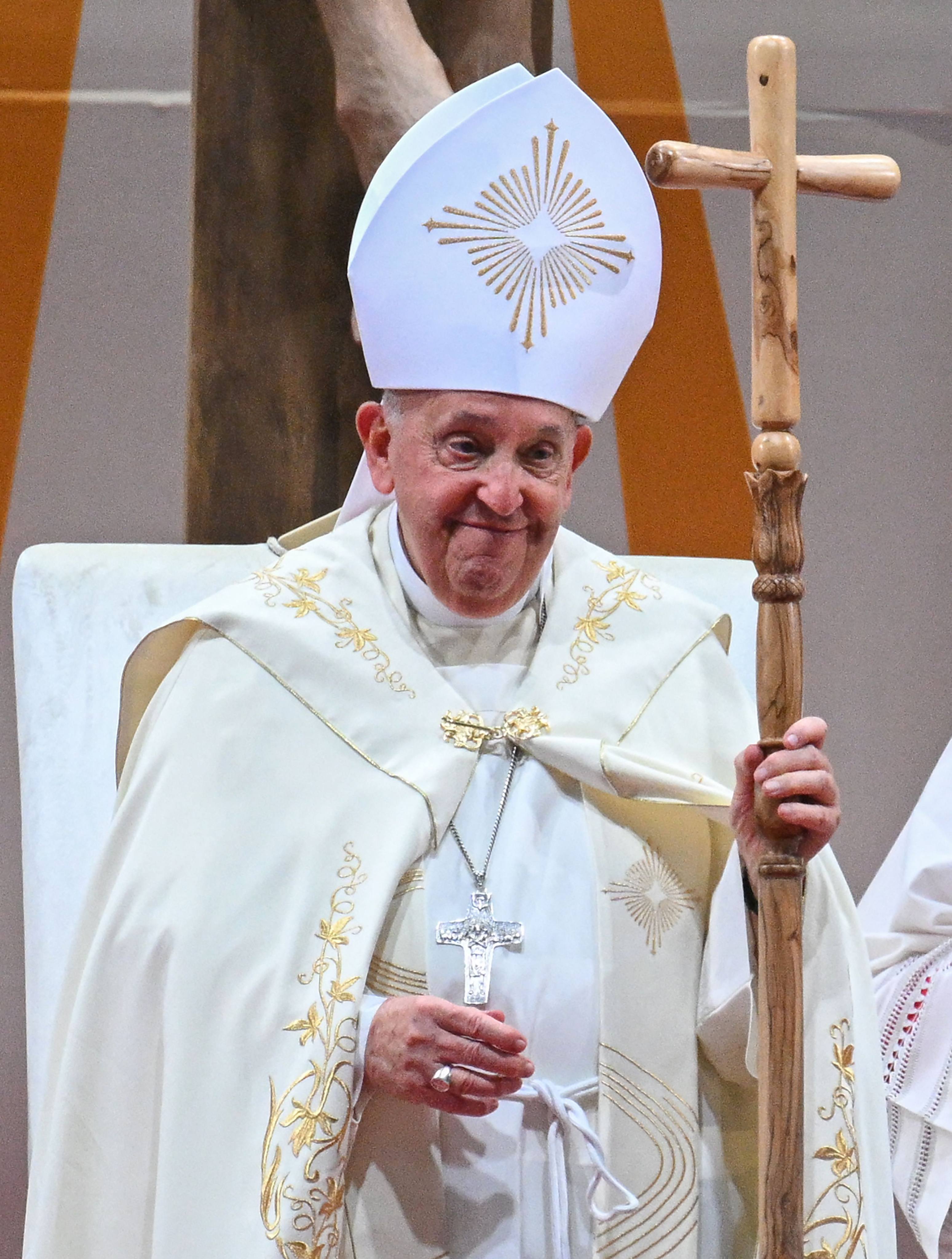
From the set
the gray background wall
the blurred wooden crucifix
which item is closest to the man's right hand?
the blurred wooden crucifix

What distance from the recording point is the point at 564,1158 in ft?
7.23

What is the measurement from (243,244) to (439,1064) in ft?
5.76

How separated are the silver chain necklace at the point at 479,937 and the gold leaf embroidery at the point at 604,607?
1.14 ft

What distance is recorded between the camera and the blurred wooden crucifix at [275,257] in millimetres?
3180

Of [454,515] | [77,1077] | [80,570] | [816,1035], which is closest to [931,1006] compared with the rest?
[816,1035]

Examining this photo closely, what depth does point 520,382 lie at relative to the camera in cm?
230

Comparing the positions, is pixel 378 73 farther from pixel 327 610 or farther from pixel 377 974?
pixel 377 974

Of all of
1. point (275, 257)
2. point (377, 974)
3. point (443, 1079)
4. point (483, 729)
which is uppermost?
point (275, 257)

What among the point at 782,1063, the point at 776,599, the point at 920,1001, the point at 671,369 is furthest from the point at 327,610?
the point at 671,369

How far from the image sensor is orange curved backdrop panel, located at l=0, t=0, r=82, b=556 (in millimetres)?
3906

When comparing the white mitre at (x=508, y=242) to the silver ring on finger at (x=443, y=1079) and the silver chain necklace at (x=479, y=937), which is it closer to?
the silver chain necklace at (x=479, y=937)

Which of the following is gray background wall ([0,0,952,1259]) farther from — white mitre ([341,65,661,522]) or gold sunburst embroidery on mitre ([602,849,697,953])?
gold sunburst embroidery on mitre ([602,849,697,953])

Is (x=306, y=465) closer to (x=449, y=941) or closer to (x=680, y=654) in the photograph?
(x=680, y=654)

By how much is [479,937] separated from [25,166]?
2.48 m
